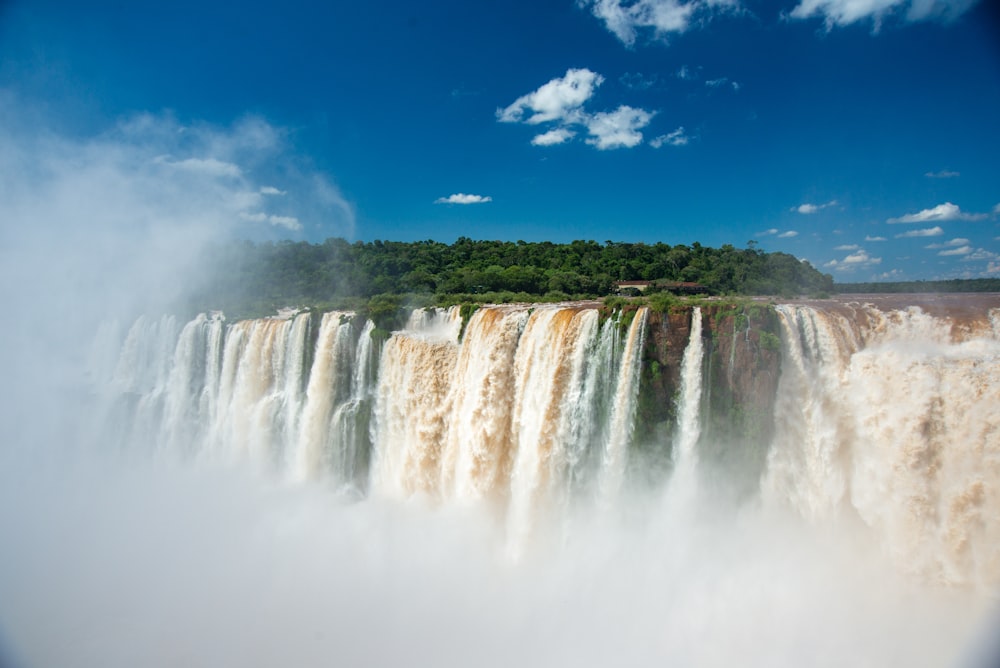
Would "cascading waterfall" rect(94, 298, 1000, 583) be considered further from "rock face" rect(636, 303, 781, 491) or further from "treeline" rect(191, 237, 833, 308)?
"treeline" rect(191, 237, 833, 308)

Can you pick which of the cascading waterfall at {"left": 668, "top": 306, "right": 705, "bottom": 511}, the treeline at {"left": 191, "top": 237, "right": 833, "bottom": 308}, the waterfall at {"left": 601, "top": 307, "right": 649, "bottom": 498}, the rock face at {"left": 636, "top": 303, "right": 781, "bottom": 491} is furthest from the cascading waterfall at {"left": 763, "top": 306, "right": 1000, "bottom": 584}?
the treeline at {"left": 191, "top": 237, "right": 833, "bottom": 308}

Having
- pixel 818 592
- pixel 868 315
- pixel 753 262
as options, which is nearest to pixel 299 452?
pixel 818 592

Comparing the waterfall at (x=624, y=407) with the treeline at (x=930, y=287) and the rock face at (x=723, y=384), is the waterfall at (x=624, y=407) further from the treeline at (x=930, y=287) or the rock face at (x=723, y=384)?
the treeline at (x=930, y=287)

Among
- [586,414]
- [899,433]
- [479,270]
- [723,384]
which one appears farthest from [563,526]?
[479,270]

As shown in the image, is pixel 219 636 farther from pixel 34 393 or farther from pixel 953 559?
pixel 34 393

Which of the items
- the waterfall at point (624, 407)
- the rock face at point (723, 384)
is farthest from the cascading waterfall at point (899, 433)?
the waterfall at point (624, 407)

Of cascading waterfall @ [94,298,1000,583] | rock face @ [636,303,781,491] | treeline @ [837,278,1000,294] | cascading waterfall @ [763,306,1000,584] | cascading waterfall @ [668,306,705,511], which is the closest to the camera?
cascading waterfall @ [763,306,1000,584]
